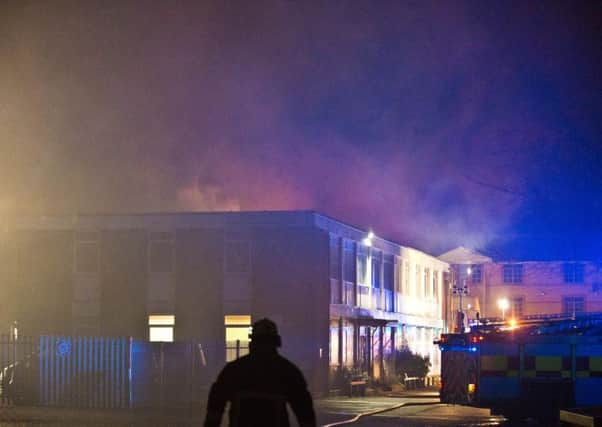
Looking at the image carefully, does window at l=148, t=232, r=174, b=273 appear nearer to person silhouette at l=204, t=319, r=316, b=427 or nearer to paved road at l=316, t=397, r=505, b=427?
paved road at l=316, t=397, r=505, b=427

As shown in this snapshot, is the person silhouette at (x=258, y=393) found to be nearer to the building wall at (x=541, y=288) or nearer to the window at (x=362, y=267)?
the window at (x=362, y=267)

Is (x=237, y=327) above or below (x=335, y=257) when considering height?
below

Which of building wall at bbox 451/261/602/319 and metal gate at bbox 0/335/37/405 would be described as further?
building wall at bbox 451/261/602/319

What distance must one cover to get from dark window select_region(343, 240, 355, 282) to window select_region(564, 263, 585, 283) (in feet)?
104

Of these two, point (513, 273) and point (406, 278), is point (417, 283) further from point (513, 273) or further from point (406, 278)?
point (513, 273)

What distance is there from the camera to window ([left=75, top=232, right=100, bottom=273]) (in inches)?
1348

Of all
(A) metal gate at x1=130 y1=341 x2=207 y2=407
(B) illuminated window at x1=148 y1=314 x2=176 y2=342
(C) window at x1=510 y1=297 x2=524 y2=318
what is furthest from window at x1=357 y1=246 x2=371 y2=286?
(C) window at x1=510 y1=297 x2=524 y2=318

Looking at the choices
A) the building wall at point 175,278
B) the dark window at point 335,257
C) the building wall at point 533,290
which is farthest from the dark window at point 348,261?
the building wall at point 533,290

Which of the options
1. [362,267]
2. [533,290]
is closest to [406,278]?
[362,267]

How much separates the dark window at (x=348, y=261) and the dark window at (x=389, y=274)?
486 cm

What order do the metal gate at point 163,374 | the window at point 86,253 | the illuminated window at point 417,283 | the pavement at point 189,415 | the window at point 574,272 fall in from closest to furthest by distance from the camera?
the pavement at point 189,415 → the metal gate at point 163,374 → the window at point 86,253 → the illuminated window at point 417,283 → the window at point 574,272

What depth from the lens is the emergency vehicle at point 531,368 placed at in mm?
18016

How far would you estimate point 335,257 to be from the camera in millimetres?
35156

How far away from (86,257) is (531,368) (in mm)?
19421
